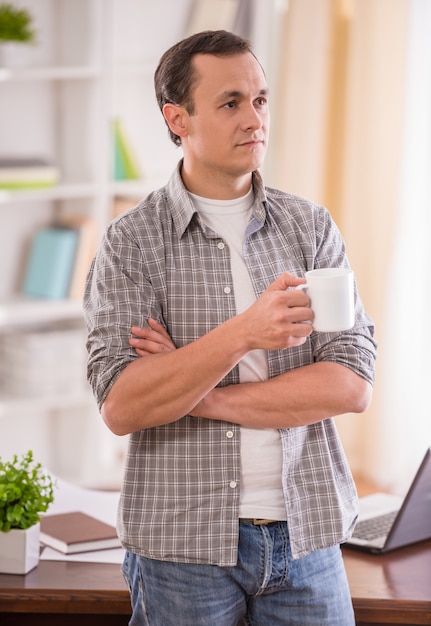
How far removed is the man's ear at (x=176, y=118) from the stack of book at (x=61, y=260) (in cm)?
239

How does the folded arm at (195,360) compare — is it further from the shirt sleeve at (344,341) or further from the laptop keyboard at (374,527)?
the laptop keyboard at (374,527)

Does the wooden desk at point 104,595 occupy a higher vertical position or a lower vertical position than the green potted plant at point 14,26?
lower

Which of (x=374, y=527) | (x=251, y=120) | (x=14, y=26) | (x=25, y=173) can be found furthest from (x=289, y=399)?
(x=14, y=26)

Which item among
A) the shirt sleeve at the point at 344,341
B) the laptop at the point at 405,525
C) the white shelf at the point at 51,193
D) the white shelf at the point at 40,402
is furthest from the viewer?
the white shelf at the point at 40,402

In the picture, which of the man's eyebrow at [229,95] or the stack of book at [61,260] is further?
the stack of book at [61,260]

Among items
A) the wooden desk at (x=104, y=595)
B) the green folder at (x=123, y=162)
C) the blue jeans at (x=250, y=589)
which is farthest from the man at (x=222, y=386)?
the green folder at (x=123, y=162)

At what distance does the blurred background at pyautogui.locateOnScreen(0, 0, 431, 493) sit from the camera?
4.29 m

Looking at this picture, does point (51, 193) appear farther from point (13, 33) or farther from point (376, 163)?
point (376, 163)

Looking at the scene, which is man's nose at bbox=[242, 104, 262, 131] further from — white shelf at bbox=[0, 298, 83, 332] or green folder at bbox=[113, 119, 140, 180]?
green folder at bbox=[113, 119, 140, 180]

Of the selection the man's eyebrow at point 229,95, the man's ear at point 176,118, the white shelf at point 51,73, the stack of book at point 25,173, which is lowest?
the stack of book at point 25,173

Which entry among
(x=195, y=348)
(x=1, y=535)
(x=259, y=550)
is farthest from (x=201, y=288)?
(x=1, y=535)

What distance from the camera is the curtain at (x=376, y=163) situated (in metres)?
4.29

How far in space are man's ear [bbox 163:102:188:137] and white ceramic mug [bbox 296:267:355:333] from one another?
0.52 m

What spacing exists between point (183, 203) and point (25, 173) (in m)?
2.43
